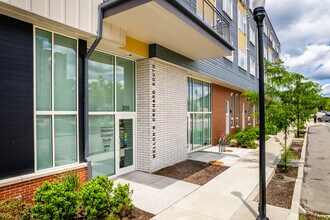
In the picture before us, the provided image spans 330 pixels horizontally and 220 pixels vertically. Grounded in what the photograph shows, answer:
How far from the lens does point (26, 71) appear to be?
4363 mm

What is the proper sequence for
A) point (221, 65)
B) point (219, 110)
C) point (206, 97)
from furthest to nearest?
point (219, 110) < point (206, 97) < point (221, 65)

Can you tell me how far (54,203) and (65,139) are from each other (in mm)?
1802

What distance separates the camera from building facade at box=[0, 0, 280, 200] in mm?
4207

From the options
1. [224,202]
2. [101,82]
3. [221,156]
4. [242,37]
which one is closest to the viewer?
[224,202]

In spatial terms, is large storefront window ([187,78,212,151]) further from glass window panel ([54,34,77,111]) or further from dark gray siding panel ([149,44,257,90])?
glass window panel ([54,34,77,111])

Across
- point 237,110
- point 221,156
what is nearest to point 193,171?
point 221,156

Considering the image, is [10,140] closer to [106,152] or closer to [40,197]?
[40,197]

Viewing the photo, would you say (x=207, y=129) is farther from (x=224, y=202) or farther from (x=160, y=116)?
(x=224, y=202)

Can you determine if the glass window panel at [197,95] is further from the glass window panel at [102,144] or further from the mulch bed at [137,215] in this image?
the mulch bed at [137,215]

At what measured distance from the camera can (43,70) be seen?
4.75 m

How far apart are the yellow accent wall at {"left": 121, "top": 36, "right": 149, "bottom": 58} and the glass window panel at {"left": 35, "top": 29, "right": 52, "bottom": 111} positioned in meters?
2.26

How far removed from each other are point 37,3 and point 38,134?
8.69ft

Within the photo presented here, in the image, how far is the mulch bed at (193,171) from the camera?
7.11m

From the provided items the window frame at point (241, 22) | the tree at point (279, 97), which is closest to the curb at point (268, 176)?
the tree at point (279, 97)
